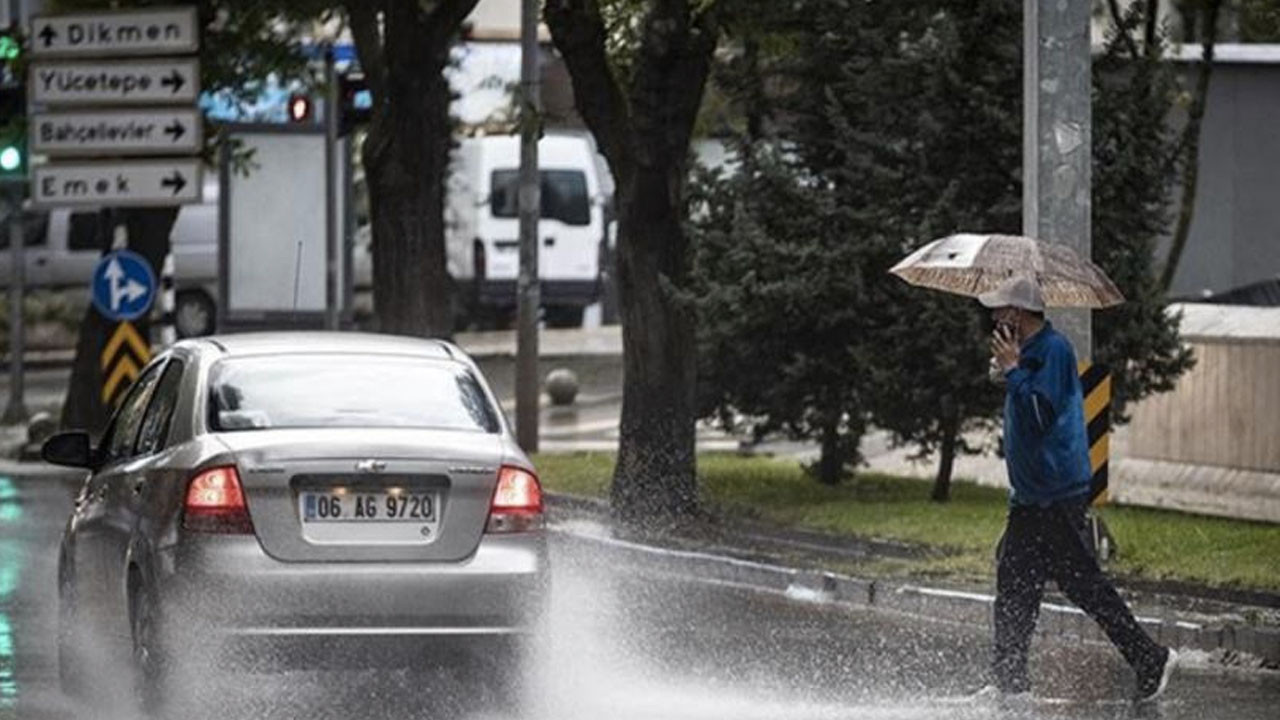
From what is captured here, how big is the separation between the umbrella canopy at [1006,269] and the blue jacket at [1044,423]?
0.86 m

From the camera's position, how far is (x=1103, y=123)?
77.3 ft

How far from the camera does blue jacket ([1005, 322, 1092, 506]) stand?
1386 cm

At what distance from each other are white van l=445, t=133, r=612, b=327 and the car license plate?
107 feet

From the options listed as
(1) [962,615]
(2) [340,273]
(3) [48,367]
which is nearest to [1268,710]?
(1) [962,615]

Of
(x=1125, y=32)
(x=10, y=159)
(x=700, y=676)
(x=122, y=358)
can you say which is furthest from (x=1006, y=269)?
(x=10, y=159)

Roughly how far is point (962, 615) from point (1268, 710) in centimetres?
401

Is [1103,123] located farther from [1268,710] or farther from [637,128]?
[1268,710]

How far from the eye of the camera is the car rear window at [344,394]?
1305 cm

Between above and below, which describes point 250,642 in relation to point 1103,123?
below

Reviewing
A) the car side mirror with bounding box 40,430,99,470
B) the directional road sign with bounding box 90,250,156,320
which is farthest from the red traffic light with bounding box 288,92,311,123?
the car side mirror with bounding box 40,430,99,470

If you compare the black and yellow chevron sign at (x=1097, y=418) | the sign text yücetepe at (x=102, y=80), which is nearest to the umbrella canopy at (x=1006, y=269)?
the black and yellow chevron sign at (x=1097, y=418)

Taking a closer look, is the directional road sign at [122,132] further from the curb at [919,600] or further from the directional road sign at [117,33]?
the curb at [919,600]

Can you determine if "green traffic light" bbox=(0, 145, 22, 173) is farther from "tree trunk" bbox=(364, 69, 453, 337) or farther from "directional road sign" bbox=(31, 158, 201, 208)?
"tree trunk" bbox=(364, 69, 453, 337)

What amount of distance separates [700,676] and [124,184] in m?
17.8
